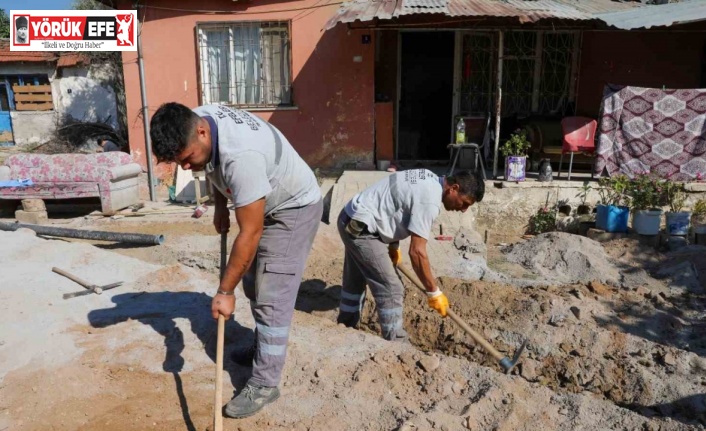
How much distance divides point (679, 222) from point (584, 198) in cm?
125

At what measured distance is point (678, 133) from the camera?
7.99 meters

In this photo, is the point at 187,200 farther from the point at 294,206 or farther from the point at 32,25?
the point at 294,206

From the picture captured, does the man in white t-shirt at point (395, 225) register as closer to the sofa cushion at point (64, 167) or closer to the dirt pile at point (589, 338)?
the dirt pile at point (589, 338)

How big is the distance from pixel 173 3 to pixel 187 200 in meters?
3.33

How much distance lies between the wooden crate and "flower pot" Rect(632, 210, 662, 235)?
1471 centimetres

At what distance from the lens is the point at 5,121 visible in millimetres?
15883

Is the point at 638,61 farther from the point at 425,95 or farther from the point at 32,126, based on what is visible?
the point at 32,126

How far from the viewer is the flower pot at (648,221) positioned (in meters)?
7.27

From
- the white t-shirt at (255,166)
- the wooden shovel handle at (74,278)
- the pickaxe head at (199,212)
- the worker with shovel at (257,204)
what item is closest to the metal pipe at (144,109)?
the pickaxe head at (199,212)


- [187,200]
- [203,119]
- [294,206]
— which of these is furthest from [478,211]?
[203,119]

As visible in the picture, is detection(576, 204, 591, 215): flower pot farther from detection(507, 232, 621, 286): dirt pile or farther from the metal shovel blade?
the metal shovel blade

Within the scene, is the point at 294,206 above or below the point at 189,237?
above

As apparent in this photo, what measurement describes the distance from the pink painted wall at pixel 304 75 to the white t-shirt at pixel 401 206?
5874 millimetres

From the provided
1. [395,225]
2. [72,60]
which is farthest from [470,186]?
[72,60]
